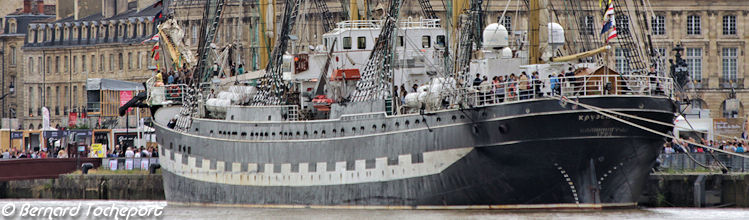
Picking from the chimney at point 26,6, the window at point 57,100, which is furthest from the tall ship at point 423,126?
the chimney at point 26,6

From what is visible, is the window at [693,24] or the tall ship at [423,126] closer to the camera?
the tall ship at [423,126]

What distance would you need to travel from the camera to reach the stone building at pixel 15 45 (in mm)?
193625

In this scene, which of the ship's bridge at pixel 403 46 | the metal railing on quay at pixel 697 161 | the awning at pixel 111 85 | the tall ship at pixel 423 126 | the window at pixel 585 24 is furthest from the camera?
the awning at pixel 111 85

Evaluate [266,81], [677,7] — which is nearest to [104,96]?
[266,81]

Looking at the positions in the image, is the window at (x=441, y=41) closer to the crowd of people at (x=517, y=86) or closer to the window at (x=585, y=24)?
the window at (x=585, y=24)

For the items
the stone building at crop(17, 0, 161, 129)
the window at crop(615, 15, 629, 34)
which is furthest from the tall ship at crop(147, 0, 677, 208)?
the stone building at crop(17, 0, 161, 129)

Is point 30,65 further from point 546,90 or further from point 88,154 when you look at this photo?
point 546,90

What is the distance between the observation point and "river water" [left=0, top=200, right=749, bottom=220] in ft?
203

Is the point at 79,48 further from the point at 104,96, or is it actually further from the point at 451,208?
the point at 451,208

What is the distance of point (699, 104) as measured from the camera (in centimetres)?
15912

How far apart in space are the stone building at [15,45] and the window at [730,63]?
237 ft

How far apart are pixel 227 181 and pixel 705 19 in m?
97.7

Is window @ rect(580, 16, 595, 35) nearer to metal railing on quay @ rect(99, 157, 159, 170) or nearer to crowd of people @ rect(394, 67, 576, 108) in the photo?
crowd of people @ rect(394, 67, 576, 108)

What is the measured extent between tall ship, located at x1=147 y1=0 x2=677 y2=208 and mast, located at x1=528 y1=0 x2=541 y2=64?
2.9 inches
